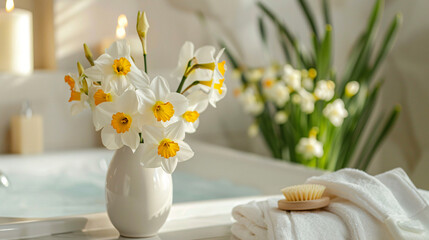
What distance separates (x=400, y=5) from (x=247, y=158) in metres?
1.46

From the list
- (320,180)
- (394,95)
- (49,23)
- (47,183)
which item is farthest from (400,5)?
(320,180)

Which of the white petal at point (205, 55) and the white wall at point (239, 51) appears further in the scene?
the white wall at point (239, 51)

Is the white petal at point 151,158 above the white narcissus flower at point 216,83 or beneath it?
beneath

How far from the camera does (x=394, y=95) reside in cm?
321

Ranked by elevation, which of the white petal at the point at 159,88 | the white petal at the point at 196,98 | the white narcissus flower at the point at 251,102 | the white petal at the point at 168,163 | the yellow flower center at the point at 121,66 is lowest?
the white narcissus flower at the point at 251,102

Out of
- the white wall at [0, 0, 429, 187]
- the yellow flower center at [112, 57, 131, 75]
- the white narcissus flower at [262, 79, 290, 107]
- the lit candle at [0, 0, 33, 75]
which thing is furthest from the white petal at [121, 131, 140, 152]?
the white wall at [0, 0, 429, 187]

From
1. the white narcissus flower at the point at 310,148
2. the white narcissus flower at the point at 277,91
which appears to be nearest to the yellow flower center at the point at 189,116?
the white narcissus flower at the point at 310,148

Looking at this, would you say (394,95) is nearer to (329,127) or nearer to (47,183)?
(329,127)

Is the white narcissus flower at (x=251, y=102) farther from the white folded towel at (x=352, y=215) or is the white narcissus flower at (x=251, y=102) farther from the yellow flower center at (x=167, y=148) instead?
the yellow flower center at (x=167, y=148)

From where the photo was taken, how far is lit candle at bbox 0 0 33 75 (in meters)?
2.35

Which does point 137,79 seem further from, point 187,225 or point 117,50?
point 187,225

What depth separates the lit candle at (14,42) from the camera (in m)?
2.35

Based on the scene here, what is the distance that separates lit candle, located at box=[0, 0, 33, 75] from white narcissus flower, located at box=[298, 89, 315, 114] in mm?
1121

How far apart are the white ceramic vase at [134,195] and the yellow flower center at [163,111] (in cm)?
12
